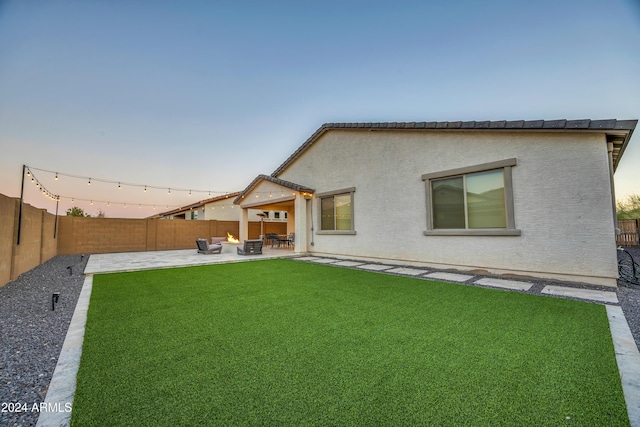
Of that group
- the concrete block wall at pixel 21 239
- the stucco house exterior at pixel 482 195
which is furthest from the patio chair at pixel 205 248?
the stucco house exterior at pixel 482 195

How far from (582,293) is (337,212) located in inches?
297

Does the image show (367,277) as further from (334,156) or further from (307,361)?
(334,156)

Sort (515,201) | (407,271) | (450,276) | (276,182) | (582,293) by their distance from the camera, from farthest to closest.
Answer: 1. (276,182)
2. (407,271)
3. (450,276)
4. (515,201)
5. (582,293)

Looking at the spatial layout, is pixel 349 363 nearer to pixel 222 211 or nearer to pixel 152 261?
pixel 152 261

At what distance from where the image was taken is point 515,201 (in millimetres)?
6004

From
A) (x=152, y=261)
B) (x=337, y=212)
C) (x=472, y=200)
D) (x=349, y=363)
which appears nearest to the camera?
(x=349, y=363)

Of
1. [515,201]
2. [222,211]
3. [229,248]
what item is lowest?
[229,248]

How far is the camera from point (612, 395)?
174 centimetres

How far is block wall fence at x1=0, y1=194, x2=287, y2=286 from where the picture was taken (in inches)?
229

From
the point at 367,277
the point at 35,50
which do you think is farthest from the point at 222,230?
the point at 367,277

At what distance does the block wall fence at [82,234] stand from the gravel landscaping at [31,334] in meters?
1.08

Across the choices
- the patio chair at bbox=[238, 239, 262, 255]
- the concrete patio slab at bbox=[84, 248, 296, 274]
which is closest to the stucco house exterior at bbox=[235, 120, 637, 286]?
the patio chair at bbox=[238, 239, 262, 255]

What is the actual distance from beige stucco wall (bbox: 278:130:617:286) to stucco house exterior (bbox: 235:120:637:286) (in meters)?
0.02

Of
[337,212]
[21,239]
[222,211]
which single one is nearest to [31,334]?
[21,239]
